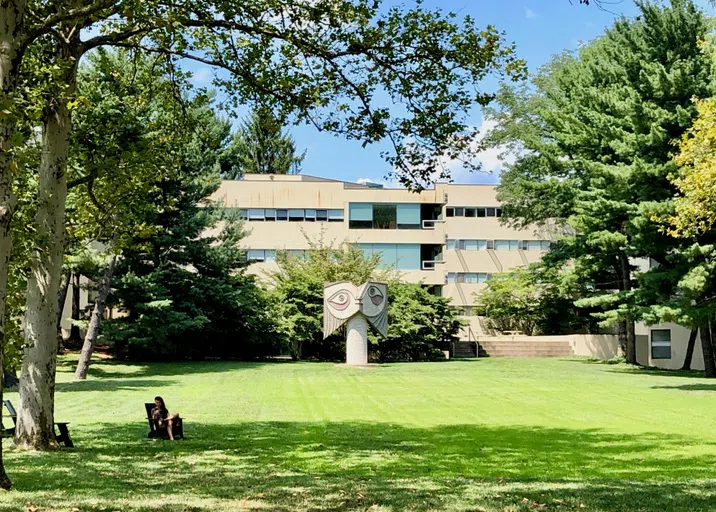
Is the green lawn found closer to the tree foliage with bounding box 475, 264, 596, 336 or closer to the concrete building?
the tree foliage with bounding box 475, 264, 596, 336

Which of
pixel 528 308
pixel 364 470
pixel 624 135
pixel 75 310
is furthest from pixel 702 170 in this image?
pixel 528 308

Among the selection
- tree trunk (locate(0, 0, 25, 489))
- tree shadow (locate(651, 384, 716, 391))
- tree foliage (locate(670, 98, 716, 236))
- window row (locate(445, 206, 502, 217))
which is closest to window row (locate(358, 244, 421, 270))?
window row (locate(445, 206, 502, 217))

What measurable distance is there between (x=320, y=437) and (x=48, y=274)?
5458mm

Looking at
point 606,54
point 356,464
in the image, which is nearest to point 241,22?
point 356,464

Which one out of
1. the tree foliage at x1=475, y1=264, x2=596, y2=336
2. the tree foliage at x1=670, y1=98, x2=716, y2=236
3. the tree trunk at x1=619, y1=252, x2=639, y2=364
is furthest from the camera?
the tree foliage at x1=475, y1=264, x2=596, y2=336

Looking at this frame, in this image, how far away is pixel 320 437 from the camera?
14.3 m

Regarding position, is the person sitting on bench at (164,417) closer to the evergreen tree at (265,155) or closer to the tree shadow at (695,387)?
Answer: the tree shadow at (695,387)

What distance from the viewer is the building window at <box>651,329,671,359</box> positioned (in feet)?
142

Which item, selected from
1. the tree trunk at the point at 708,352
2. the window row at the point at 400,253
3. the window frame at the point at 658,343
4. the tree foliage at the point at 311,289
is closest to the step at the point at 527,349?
the window frame at the point at 658,343

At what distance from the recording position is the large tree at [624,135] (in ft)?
95.7

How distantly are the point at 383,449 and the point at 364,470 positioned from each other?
91.3 inches

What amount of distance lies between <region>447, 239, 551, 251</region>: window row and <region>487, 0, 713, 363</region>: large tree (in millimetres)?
19715

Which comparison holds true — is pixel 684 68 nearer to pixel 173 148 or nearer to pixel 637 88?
pixel 637 88

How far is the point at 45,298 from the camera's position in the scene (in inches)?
460
